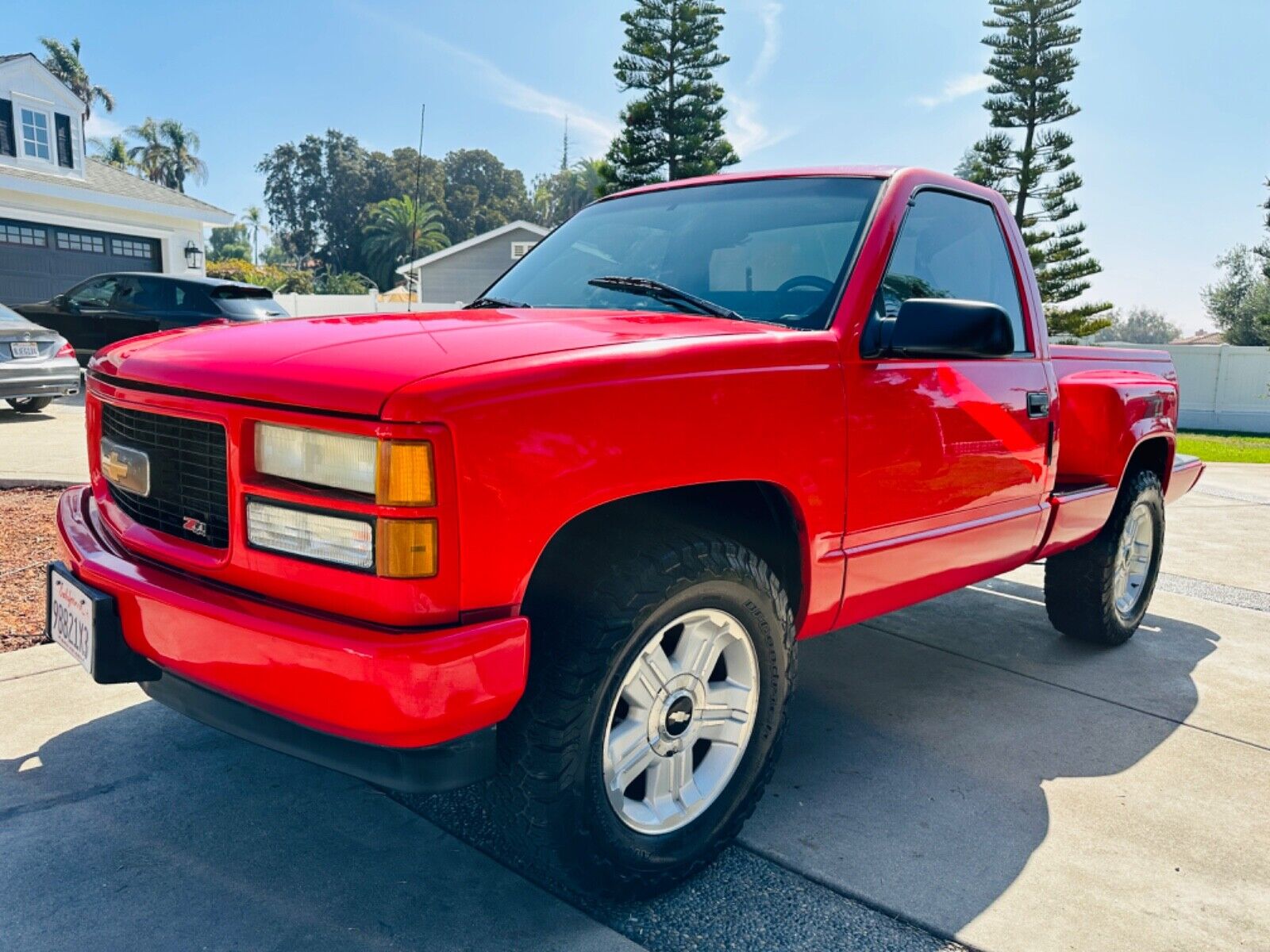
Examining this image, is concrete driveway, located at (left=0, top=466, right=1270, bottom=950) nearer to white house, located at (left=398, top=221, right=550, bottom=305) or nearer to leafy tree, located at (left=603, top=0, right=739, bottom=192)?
leafy tree, located at (left=603, top=0, right=739, bottom=192)

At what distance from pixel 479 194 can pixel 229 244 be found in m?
40.5

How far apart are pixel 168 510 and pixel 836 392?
171cm

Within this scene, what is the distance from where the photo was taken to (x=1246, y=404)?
28.5m

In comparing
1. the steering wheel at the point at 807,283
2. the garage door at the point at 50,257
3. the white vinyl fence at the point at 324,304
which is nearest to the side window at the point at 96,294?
the garage door at the point at 50,257

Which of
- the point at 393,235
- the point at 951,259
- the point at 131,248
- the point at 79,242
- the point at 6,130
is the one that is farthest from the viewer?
the point at 393,235

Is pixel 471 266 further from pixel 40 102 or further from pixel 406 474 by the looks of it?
pixel 406 474

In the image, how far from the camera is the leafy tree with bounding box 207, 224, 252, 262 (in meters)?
101

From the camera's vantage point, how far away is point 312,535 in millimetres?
2023

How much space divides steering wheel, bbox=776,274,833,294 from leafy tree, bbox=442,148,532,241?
82.1m

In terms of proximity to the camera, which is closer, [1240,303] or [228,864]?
[228,864]

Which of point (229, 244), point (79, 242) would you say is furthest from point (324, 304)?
point (229, 244)

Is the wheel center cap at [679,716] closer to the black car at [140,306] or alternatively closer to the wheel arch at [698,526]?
the wheel arch at [698,526]

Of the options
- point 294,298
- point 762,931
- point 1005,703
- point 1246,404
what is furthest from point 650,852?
point 1246,404

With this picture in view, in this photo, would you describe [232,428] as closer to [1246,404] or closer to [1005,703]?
[1005,703]
